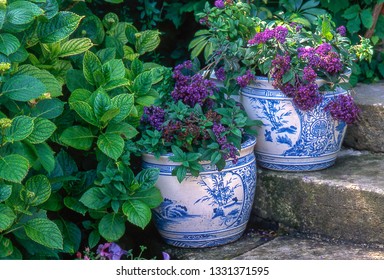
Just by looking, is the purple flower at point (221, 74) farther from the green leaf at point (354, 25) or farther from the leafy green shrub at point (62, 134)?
the green leaf at point (354, 25)

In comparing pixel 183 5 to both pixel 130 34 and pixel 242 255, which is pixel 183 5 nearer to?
pixel 130 34

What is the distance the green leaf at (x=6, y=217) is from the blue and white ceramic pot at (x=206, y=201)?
0.70 meters

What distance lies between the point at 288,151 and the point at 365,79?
2.93ft

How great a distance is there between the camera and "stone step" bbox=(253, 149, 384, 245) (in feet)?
11.3

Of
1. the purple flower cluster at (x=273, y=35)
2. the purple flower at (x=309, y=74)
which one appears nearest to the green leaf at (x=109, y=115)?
the purple flower cluster at (x=273, y=35)

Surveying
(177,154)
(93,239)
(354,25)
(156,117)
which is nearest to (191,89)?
(156,117)

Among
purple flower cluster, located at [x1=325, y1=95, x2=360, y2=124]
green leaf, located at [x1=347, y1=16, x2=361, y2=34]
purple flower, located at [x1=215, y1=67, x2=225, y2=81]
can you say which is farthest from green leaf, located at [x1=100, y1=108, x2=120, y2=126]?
green leaf, located at [x1=347, y1=16, x2=361, y2=34]

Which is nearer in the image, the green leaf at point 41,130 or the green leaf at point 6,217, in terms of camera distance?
the green leaf at point 6,217

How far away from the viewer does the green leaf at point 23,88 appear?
9.85ft

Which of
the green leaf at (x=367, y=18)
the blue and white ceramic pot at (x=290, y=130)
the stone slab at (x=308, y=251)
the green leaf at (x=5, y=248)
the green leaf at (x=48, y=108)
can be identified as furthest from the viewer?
the green leaf at (x=367, y=18)

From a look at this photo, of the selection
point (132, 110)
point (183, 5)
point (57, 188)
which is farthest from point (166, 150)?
point (183, 5)

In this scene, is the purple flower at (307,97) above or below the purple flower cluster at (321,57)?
below

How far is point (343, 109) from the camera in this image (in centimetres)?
355

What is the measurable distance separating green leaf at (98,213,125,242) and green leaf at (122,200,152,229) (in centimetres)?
9
